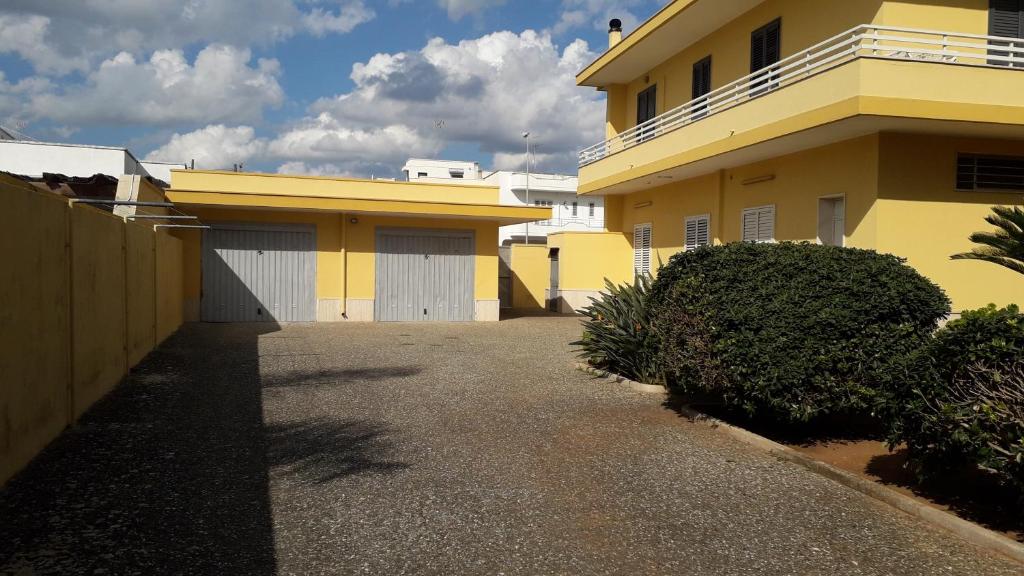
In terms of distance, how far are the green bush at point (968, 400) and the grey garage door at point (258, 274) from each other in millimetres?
16870

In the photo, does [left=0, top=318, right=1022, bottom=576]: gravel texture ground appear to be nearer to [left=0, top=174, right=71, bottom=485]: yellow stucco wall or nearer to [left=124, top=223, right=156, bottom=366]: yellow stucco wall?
[left=0, top=174, right=71, bottom=485]: yellow stucco wall

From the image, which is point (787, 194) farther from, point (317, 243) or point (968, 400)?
point (317, 243)

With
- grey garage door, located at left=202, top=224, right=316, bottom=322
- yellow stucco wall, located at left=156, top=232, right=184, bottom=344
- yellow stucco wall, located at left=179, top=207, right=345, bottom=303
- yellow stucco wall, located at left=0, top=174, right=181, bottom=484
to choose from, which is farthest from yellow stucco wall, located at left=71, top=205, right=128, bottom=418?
grey garage door, located at left=202, top=224, right=316, bottom=322

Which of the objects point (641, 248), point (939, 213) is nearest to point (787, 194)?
point (939, 213)

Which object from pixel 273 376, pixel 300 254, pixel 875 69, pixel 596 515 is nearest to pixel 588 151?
pixel 300 254

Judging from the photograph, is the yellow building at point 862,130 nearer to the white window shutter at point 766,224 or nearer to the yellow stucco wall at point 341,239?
the white window shutter at point 766,224

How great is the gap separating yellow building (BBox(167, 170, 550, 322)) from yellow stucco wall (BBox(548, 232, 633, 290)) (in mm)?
3628

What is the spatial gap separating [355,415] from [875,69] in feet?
29.4

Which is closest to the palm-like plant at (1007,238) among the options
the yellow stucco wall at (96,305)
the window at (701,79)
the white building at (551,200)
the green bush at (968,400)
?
the green bush at (968,400)

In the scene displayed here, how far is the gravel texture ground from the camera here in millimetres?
4633

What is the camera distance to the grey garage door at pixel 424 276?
2108 cm

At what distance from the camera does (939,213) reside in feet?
41.4

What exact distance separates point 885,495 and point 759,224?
10.6m

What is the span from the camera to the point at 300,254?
20.3 m
